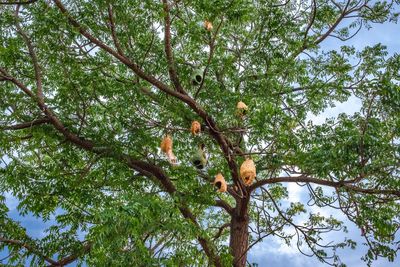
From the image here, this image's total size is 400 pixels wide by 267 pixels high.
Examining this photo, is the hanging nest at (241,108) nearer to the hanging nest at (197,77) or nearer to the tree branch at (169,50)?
the hanging nest at (197,77)

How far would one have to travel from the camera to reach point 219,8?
18.9 ft

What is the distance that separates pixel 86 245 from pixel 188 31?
327 centimetres

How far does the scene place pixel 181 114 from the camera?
6.46m

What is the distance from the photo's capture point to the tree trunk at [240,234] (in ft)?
24.9

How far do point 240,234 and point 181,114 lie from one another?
8.29 ft

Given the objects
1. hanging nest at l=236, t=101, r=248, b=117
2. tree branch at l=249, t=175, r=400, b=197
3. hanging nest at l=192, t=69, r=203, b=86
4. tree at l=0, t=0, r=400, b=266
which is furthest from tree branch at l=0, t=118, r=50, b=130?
tree branch at l=249, t=175, r=400, b=197

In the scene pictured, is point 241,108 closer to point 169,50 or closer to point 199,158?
point 199,158

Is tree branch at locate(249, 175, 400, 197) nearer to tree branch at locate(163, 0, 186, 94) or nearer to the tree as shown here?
the tree

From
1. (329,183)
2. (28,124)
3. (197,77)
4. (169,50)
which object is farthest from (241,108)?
(28,124)

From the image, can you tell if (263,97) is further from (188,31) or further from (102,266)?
(102,266)

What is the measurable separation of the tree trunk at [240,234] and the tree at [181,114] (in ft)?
0.07

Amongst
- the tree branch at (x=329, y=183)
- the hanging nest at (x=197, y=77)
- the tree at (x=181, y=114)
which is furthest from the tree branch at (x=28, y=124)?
the tree branch at (x=329, y=183)

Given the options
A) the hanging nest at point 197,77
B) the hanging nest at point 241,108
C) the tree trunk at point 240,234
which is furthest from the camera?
the tree trunk at point 240,234

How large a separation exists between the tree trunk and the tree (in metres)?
0.02
